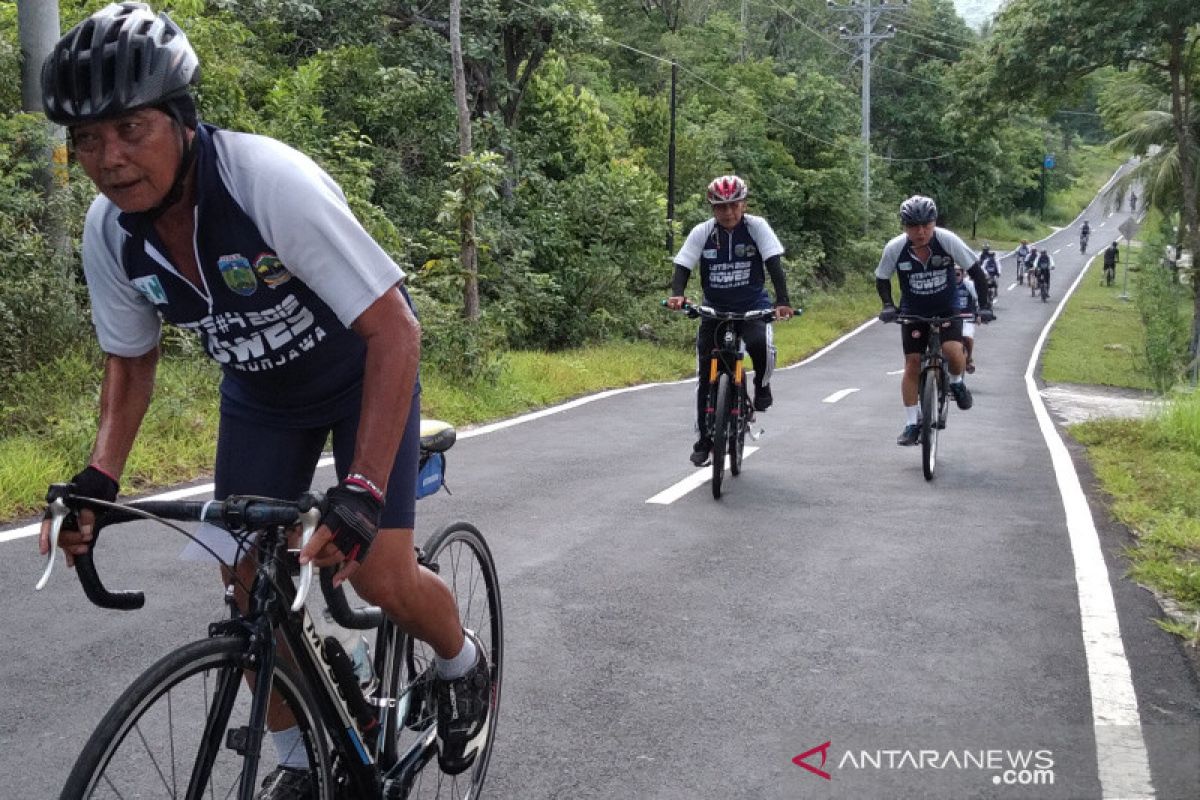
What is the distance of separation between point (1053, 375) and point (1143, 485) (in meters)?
17.6

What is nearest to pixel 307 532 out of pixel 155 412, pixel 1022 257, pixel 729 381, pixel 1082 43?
pixel 729 381

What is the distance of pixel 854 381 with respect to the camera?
21828mm

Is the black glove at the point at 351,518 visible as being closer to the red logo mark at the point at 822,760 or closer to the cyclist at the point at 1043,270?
the red logo mark at the point at 822,760

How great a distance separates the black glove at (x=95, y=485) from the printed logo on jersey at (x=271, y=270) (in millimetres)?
537

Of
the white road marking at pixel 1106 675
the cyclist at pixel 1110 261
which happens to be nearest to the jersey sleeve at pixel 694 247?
the white road marking at pixel 1106 675

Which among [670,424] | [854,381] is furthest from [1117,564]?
[854,381]

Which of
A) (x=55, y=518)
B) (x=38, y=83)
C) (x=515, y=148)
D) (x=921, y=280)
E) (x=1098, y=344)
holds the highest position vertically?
(x=515, y=148)

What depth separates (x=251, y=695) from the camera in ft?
7.79

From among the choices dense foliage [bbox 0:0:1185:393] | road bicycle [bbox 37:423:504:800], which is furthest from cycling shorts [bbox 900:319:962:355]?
road bicycle [bbox 37:423:504:800]

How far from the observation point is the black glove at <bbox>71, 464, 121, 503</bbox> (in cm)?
255

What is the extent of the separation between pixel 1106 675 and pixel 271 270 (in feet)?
11.6

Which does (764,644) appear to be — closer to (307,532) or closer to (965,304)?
(307,532)

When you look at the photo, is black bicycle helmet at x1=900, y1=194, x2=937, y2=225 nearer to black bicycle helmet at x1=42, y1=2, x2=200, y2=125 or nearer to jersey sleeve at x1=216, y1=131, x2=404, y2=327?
jersey sleeve at x1=216, y1=131, x2=404, y2=327

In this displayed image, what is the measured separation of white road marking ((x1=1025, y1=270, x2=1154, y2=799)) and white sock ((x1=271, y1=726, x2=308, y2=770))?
2341 millimetres
